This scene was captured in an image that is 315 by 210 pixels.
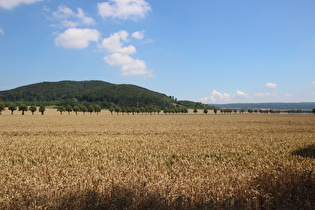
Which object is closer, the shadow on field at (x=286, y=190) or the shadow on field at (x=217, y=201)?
the shadow on field at (x=217, y=201)

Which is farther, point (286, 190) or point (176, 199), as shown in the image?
point (286, 190)

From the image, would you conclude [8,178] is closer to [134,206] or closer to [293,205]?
[134,206]

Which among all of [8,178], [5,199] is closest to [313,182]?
[5,199]

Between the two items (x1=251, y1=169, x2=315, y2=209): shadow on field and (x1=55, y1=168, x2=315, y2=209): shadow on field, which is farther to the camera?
(x1=251, y1=169, x2=315, y2=209): shadow on field

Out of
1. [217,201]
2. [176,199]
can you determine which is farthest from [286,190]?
[176,199]

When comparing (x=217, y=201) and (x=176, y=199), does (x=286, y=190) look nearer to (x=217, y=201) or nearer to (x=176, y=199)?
(x=217, y=201)

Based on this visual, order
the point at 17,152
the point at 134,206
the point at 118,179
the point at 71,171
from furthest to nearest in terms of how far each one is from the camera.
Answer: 1. the point at 17,152
2. the point at 71,171
3. the point at 118,179
4. the point at 134,206

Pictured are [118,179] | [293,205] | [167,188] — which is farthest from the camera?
[118,179]

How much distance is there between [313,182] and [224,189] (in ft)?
9.28

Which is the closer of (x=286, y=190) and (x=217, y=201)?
(x=217, y=201)

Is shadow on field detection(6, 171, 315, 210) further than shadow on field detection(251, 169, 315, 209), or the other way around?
shadow on field detection(251, 169, 315, 209)

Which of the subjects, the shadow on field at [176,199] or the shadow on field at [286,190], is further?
the shadow on field at [286,190]

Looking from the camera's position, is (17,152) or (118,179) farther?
(17,152)

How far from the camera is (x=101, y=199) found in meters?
5.40
